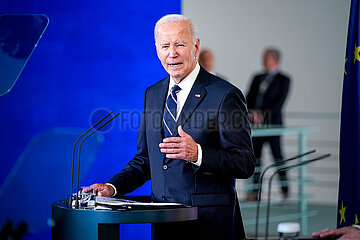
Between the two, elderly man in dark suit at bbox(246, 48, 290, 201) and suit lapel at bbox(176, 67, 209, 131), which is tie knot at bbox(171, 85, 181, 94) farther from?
elderly man in dark suit at bbox(246, 48, 290, 201)

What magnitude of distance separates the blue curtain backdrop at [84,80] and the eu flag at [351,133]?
0.87m

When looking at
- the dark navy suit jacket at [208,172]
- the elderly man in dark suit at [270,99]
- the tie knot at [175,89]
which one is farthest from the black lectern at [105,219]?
the elderly man in dark suit at [270,99]

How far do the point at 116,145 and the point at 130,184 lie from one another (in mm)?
690

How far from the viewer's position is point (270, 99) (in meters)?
5.62

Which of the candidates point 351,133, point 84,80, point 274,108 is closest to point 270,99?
point 274,108

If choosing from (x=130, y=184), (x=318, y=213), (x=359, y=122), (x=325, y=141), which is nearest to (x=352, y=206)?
(x=359, y=122)

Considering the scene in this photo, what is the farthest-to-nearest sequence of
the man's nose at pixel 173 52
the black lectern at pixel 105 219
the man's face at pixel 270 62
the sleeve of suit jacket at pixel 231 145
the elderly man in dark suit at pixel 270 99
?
1. the man's face at pixel 270 62
2. the elderly man in dark suit at pixel 270 99
3. the man's nose at pixel 173 52
4. the sleeve of suit jacket at pixel 231 145
5. the black lectern at pixel 105 219

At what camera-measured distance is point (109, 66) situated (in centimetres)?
271

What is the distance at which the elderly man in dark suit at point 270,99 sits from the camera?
5543mm

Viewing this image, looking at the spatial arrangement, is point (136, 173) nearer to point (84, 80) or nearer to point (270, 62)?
point (84, 80)

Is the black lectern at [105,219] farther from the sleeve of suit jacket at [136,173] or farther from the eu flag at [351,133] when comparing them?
the eu flag at [351,133]

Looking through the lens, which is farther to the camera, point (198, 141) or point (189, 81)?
point (189, 81)

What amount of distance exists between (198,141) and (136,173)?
0.34 meters

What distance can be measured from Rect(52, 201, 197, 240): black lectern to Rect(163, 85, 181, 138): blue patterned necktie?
31 cm
